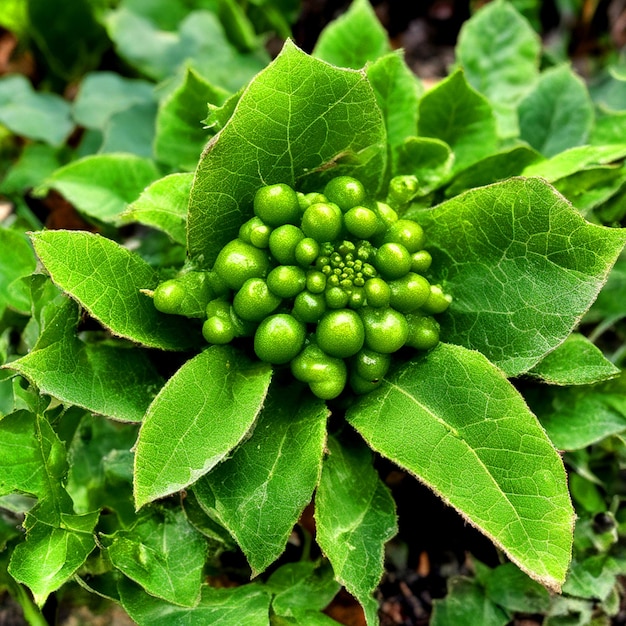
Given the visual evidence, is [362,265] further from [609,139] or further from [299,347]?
[609,139]

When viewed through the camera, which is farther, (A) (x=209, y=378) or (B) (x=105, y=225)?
(B) (x=105, y=225)

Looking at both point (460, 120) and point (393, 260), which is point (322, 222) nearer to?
point (393, 260)

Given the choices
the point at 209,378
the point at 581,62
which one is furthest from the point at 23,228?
the point at 581,62

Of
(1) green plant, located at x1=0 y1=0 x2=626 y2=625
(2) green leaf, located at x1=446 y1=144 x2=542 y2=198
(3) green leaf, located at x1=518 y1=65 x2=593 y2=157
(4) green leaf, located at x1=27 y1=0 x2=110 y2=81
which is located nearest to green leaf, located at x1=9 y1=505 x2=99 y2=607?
(1) green plant, located at x1=0 y1=0 x2=626 y2=625

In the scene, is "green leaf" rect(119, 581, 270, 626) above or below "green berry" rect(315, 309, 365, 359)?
below

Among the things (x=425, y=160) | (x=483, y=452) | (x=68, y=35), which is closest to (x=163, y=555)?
(x=483, y=452)

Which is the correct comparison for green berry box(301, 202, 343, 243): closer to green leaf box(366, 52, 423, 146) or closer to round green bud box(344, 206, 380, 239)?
round green bud box(344, 206, 380, 239)
